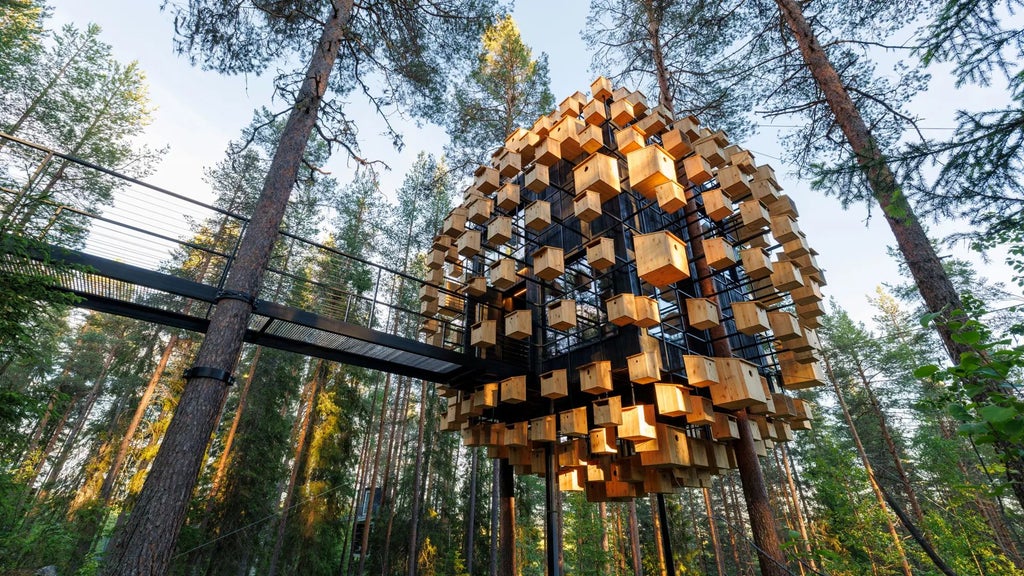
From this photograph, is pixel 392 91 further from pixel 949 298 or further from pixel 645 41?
pixel 949 298

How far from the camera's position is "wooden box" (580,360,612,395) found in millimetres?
5223

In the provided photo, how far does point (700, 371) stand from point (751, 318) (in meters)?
0.94

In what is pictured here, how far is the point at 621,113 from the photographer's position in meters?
6.81

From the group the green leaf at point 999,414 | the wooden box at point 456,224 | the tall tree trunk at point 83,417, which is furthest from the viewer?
the tall tree trunk at point 83,417

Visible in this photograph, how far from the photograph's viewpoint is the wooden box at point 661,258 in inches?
183

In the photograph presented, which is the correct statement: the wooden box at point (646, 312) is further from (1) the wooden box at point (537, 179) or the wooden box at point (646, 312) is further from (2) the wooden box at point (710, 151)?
(2) the wooden box at point (710, 151)

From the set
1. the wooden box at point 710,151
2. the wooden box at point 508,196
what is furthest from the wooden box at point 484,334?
the wooden box at point 710,151

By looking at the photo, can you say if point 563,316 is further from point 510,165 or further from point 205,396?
point 205,396

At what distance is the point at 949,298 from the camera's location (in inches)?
178

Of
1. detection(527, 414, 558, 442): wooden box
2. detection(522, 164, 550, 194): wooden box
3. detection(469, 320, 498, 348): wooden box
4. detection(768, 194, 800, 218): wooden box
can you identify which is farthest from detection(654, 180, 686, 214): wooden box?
detection(527, 414, 558, 442): wooden box

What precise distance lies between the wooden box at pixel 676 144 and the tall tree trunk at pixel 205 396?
5.17 metres

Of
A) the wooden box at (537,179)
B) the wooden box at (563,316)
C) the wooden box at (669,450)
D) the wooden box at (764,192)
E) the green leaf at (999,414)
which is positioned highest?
the wooden box at (537,179)

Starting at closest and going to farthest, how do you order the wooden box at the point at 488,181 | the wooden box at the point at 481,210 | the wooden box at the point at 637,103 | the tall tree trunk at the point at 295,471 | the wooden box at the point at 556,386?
the wooden box at the point at 556,386 → the wooden box at the point at 637,103 → the wooden box at the point at 481,210 → the wooden box at the point at 488,181 → the tall tree trunk at the point at 295,471

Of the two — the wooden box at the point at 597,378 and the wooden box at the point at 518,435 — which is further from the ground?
the wooden box at the point at 597,378
